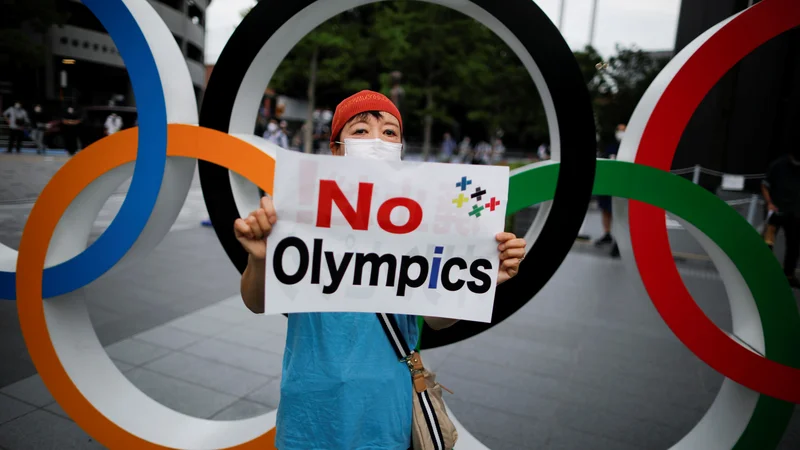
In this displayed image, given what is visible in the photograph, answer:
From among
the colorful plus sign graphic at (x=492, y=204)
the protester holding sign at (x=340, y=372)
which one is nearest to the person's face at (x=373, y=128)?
the protester holding sign at (x=340, y=372)

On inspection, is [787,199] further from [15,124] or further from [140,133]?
[15,124]

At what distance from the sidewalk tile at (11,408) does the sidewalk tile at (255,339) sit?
1.49 m

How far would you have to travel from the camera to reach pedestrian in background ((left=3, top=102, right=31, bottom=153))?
434 cm

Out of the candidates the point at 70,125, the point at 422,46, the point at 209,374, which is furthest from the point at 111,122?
the point at 422,46

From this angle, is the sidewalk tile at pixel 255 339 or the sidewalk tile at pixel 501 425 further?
the sidewalk tile at pixel 255 339

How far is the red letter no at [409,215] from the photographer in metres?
1.65

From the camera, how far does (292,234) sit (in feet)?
5.17

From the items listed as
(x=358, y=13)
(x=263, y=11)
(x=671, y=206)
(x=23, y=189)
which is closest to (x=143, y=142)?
(x=263, y=11)

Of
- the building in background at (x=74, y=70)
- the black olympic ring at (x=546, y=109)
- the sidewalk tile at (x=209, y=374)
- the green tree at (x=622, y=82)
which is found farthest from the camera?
the green tree at (x=622, y=82)

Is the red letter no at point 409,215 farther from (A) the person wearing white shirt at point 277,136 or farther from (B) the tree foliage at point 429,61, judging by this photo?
(B) the tree foliage at point 429,61

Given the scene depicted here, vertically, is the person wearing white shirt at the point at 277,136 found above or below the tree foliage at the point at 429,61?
below

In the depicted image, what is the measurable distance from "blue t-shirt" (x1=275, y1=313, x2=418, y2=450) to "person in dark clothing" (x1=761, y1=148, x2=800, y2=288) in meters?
6.62

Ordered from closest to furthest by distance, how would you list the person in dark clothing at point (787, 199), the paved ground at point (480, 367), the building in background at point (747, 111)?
the paved ground at point (480, 367)
the person in dark clothing at point (787, 199)
the building in background at point (747, 111)

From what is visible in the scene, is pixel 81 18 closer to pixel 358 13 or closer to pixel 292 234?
pixel 292 234
